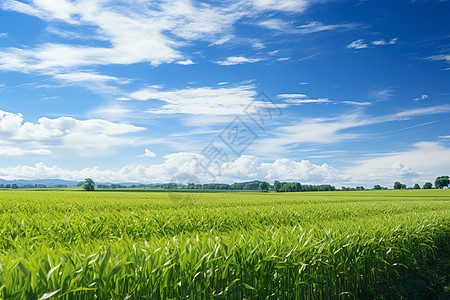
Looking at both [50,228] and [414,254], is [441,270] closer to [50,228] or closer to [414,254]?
[414,254]

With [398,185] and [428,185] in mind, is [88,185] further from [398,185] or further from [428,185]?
[428,185]

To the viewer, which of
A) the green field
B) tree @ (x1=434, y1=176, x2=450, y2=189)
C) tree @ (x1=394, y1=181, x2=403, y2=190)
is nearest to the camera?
the green field

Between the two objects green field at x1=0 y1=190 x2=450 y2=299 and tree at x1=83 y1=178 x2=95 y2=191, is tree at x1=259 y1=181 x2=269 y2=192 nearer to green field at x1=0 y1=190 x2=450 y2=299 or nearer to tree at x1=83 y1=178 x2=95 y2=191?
tree at x1=83 y1=178 x2=95 y2=191

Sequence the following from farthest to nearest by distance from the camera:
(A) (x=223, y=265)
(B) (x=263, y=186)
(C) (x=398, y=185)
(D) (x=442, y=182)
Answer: (C) (x=398, y=185) → (B) (x=263, y=186) → (D) (x=442, y=182) → (A) (x=223, y=265)

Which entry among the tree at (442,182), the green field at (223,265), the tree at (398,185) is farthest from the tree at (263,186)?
the green field at (223,265)

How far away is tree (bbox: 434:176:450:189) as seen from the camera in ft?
397

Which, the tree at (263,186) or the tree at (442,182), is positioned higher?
the tree at (442,182)

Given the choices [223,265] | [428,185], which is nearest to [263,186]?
[428,185]

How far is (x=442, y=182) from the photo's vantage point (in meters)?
122

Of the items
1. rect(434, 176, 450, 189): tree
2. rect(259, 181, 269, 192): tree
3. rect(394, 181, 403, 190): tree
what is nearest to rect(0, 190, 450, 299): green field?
rect(259, 181, 269, 192): tree

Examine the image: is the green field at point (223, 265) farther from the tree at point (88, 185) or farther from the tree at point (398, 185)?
the tree at point (398, 185)

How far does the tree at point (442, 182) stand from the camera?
4766 inches

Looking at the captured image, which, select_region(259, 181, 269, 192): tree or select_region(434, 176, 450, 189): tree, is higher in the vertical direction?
select_region(434, 176, 450, 189): tree

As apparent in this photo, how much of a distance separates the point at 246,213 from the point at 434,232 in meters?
6.83
